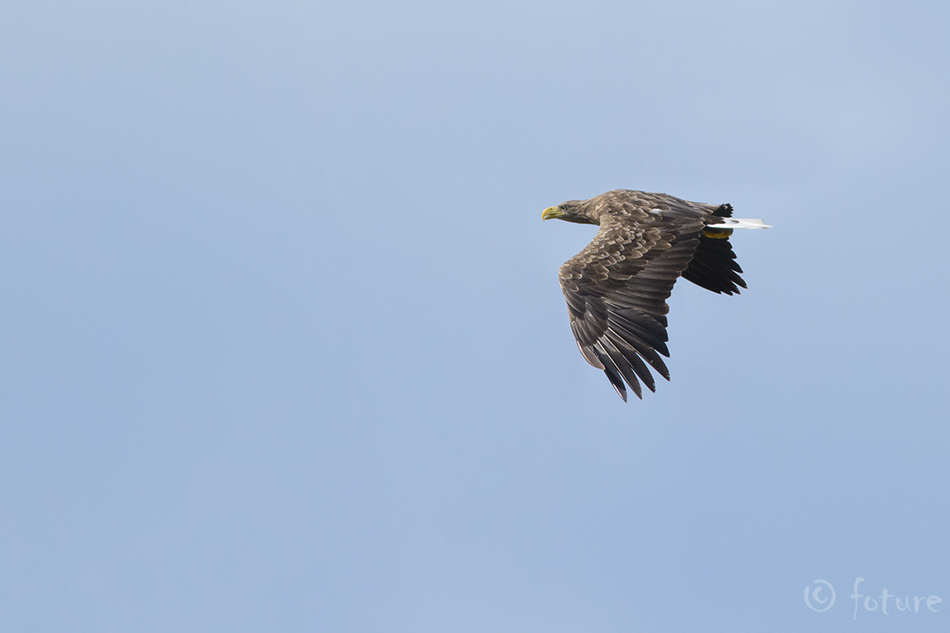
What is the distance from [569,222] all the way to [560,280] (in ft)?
12.5

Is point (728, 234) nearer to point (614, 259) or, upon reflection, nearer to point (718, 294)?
point (718, 294)

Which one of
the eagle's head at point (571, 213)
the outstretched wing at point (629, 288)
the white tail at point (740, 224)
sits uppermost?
the eagle's head at point (571, 213)

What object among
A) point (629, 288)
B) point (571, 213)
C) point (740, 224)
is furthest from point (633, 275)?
point (571, 213)

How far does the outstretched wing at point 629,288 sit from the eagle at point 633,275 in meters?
0.01

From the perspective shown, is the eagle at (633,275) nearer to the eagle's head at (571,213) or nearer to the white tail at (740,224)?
the white tail at (740,224)

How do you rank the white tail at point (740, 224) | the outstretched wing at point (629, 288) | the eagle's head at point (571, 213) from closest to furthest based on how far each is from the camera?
→ 1. the outstretched wing at point (629, 288)
2. the white tail at point (740, 224)
3. the eagle's head at point (571, 213)

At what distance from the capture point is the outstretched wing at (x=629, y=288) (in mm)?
13586

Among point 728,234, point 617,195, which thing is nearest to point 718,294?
point 728,234

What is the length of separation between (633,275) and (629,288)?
211mm

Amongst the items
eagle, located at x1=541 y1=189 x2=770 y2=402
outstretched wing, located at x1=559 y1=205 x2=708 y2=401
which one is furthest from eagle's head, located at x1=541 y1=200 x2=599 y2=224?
outstretched wing, located at x1=559 y1=205 x2=708 y2=401

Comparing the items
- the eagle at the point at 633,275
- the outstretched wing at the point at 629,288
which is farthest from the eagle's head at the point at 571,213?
the outstretched wing at the point at 629,288

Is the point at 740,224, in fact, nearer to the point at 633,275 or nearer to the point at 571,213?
the point at 633,275

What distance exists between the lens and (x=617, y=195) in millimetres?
16531

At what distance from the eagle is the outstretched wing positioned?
0.5 inches
